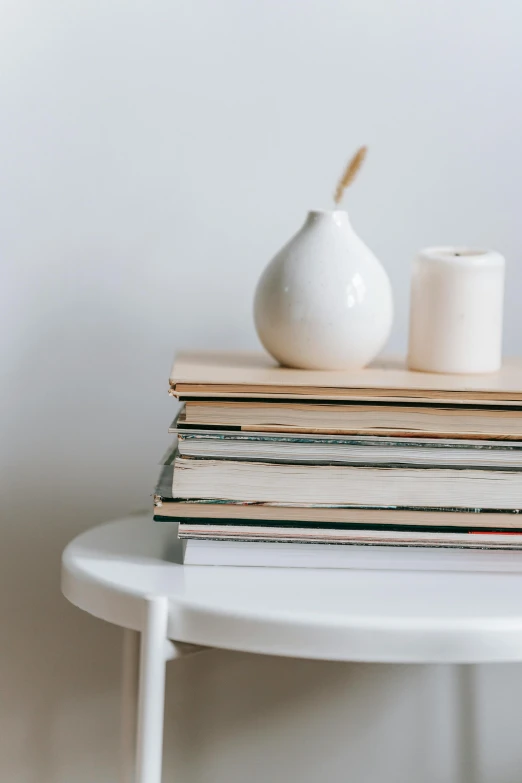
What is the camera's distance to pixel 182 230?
102 cm

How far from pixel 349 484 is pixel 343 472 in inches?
0.4

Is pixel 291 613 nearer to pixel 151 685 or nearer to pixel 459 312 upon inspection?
pixel 151 685

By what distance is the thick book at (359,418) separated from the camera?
70cm

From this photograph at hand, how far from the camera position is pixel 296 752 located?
1.06 metres

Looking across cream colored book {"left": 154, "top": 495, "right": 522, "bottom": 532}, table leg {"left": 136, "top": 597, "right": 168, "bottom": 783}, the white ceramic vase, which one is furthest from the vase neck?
table leg {"left": 136, "top": 597, "right": 168, "bottom": 783}

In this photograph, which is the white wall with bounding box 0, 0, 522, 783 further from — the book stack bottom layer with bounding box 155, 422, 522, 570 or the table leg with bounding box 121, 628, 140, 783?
the book stack bottom layer with bounding box 155, 422, 522, 570

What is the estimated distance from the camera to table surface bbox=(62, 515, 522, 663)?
0.59m

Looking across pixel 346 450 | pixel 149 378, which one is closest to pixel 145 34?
pixel 149 378

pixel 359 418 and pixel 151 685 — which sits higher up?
pixel 359 418

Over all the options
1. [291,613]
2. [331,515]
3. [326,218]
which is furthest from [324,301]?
[291,613]

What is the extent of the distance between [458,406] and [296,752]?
550mm

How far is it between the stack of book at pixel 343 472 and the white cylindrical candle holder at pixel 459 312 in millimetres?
85

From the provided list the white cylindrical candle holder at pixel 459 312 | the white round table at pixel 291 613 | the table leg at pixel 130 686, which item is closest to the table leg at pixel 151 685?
the white round table at pixel 291 613

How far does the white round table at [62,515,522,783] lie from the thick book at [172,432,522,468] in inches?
3.5
